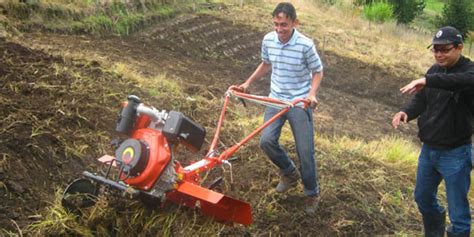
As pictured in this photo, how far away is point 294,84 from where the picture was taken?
4.91 m

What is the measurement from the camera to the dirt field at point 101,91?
14.9ft

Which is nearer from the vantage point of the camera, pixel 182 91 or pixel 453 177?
pixel 453 177

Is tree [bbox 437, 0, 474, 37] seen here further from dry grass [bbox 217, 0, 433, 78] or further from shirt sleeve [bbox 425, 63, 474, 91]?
shirt sleeve [bbox 425, 63, 474, 91]

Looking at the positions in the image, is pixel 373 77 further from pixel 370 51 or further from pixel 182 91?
pixel 182 91

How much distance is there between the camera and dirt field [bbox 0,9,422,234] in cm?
455

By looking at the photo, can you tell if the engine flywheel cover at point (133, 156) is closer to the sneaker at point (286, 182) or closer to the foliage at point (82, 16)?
the sneaker at point (286, 182)

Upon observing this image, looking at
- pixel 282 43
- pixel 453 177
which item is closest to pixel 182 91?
pixel 282 43

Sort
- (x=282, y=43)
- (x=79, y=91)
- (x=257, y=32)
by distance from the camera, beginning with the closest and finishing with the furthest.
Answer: (x=282, y=43) < (x=79, y=91) < (x=257, y=32)

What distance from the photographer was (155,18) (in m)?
12.9

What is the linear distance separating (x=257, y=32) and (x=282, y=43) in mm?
10418

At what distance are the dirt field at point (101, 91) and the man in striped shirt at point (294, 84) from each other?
48 centimetres

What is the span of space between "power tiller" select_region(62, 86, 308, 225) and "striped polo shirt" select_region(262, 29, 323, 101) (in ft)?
4.07

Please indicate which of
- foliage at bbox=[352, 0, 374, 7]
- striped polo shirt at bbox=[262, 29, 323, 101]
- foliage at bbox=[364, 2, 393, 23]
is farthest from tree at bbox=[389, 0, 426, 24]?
striped polo shirt at bbox=[262, 29, 323, 101]

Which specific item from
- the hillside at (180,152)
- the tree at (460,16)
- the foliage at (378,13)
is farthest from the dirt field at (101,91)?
the tree at (460,16)
